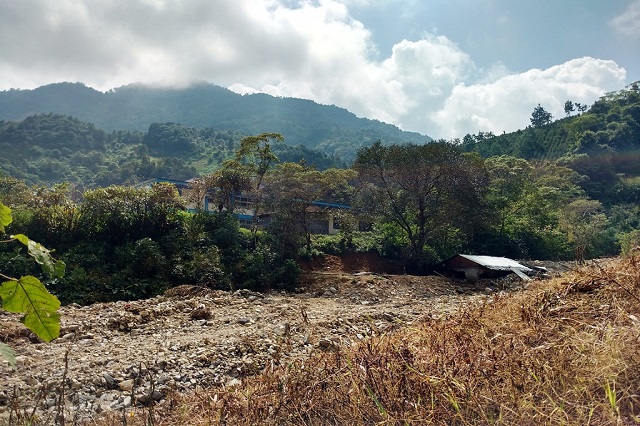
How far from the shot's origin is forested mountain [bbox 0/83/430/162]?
10525 cm

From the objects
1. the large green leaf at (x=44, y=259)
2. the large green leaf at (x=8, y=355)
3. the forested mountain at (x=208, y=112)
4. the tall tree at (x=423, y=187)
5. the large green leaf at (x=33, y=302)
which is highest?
the forested mountain at (x=208, y=112)

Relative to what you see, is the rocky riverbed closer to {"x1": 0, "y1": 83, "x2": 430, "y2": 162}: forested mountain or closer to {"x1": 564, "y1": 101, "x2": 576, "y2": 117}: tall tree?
{"x1": 564, "y1": 101, "x2": 576, "y2": 117}: tall tree

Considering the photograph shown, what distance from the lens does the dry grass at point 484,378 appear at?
194 centimetres

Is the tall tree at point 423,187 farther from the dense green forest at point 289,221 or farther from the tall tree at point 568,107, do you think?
the tall tree at point 568,107


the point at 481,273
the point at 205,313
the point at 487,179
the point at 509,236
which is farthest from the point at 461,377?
the point at 509,236

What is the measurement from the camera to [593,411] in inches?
69.7

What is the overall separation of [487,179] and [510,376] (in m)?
15.7

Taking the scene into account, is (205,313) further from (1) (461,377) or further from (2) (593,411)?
(2) (593,411)

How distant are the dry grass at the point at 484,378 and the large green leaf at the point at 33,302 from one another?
91 cm

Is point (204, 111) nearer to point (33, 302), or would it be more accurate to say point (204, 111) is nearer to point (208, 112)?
point (208, 112)

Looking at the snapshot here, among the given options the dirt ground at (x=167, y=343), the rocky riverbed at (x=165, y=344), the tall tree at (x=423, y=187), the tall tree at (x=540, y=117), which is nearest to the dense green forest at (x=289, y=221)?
the tall tree at (x=423, y=187)

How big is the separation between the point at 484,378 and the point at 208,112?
128281 millimetres

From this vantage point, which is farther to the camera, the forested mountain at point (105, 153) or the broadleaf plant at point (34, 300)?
the forested mountain at point (105, 153)

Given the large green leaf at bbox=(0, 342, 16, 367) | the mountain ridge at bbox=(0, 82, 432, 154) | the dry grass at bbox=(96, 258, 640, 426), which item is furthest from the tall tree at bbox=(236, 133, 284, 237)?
the mountain ridge at bbox=(0, 82, 432, 154)
